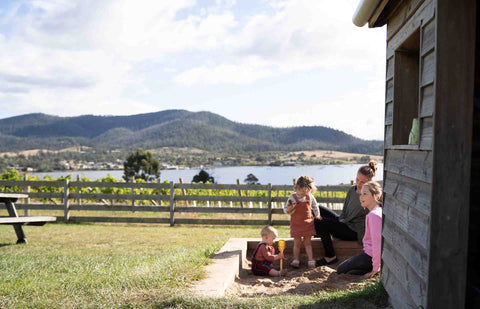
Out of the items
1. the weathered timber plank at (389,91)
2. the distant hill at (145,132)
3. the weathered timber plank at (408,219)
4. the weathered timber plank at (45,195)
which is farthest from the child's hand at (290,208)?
the distant hill at (145,132)

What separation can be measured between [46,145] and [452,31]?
396ft

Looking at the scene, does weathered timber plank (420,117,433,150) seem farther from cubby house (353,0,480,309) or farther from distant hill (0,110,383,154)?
distant hill (0,110,383,154)

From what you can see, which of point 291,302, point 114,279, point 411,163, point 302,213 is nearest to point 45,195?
point 114,279

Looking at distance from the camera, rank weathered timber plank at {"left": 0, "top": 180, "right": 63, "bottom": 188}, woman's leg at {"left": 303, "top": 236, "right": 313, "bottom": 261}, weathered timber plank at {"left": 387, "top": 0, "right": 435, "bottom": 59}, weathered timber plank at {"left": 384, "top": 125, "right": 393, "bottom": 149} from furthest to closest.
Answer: weathered timber plank at {"left": 0, "top": 180, "right": 63, "bottom": 188} < woman's leg at {"left": 303, "top": 236, "right": 313, "bottom": 261} < weathered timber plank at {"left": 384, "top": 125, "right": 393, "bottom": 149} < weathered timber plank at {"left": 387, "top": 0, "right": 435, "bottom": 59}

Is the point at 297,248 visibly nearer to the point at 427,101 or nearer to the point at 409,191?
the point at 409,191

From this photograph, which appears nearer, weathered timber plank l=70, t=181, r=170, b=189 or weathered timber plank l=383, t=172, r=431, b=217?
weathered timber plank l=383, t=172, r=431, b=217

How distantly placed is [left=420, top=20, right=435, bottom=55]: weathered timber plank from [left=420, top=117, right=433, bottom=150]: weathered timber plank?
1.45ft

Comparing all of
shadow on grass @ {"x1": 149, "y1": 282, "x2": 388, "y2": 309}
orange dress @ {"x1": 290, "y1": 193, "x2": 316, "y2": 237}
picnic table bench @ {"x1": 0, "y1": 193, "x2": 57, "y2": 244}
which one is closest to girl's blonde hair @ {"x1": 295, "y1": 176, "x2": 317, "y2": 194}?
orange dress @ {"x1": 290, "y1": 193, "x2": 316, "y2": 237}

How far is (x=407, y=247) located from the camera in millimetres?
3088

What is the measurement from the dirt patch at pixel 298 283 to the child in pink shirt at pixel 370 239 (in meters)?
0.10

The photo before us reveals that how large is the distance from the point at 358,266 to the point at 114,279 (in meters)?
2.70

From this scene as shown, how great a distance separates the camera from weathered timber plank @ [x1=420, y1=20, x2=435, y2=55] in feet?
8.76

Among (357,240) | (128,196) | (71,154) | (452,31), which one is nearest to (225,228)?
(128,196)

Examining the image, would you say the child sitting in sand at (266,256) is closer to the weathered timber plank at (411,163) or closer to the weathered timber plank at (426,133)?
the weathered timber plank at (411,163)
